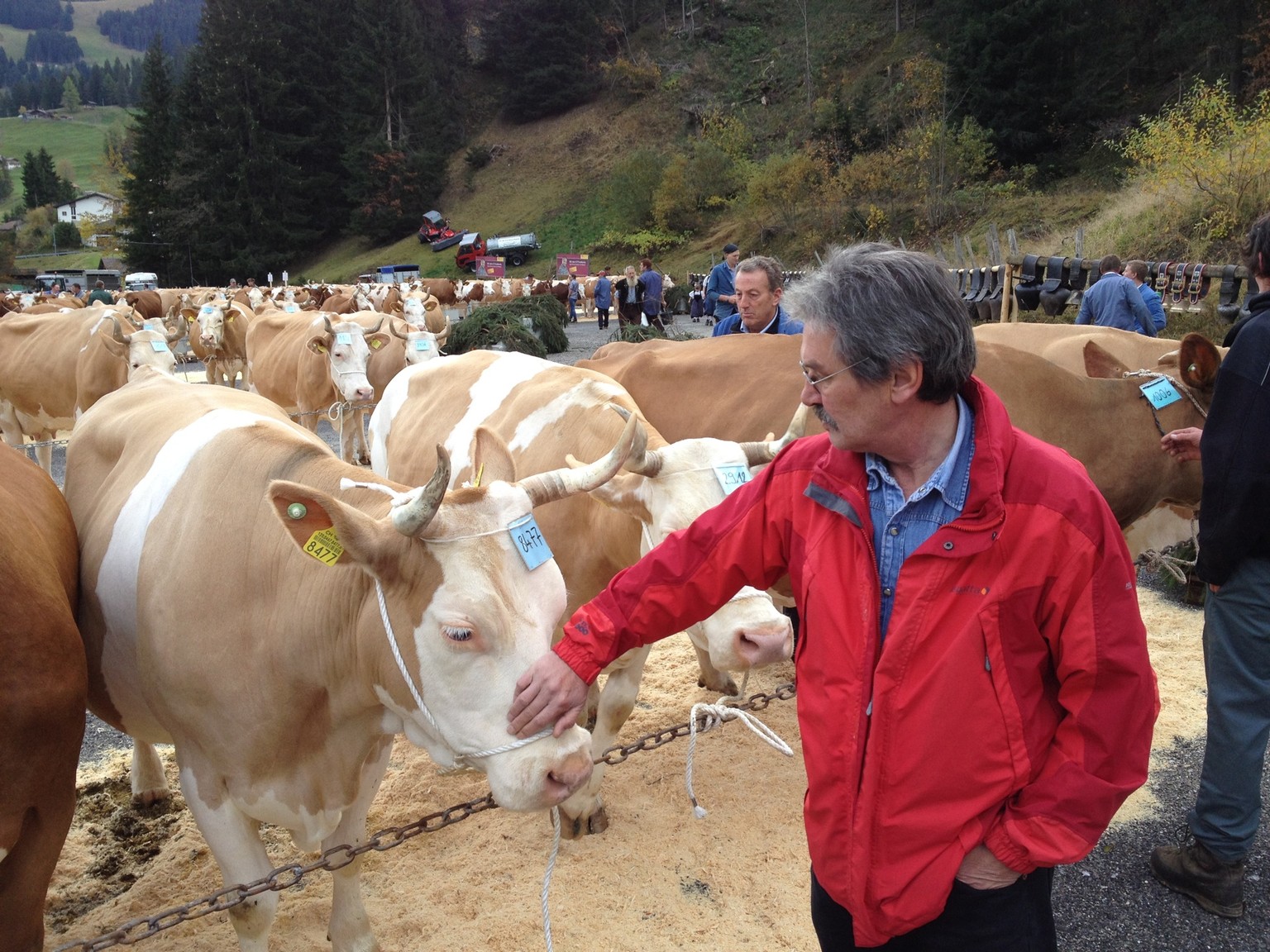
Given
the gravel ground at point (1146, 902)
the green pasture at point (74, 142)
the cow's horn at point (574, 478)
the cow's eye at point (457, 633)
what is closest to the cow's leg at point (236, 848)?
the cow's eye at point (457, 633)

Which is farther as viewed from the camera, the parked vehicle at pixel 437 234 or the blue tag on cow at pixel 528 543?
the parked vehicle at pixel 437 234

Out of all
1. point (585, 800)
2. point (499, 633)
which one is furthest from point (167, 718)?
point (585, 800)

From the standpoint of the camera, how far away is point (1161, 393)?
387cm

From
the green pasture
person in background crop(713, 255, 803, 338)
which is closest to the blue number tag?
person in background crop(713, 255, 803, 338)

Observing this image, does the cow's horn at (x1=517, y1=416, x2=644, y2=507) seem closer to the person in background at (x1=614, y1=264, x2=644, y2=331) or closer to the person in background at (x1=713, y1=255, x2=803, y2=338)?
the person in background at (x1=713, y1=255, x2=803, y2=338)

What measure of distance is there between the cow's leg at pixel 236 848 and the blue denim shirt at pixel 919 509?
2.12m

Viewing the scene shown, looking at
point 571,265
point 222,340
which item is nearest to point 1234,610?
point 222,340

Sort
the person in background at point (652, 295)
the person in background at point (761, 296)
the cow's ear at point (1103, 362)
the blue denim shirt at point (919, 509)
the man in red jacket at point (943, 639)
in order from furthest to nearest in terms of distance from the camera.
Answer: the person in background at point (652, 295)
the person in background at point (761, 296)
the cow's ear at point (1103, 362)
the blue denim shirt at point (919, 509)
the man in red jacket at point (943, 639)

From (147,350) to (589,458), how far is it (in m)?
8.47

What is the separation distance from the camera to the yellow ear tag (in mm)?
2203

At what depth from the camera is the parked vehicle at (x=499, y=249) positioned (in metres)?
48.4

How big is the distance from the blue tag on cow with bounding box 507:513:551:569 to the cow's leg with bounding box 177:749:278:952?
131cm

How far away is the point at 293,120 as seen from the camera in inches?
2366

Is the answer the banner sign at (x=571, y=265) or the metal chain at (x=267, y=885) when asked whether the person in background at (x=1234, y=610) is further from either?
the banner sign at (x=571, y=265)
